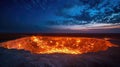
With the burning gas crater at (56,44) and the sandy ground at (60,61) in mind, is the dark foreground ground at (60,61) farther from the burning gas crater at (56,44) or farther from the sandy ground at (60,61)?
the burning gas crater at (56,44)

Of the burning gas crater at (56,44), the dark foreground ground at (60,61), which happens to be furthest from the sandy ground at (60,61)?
the burning gas crater at (56,44)

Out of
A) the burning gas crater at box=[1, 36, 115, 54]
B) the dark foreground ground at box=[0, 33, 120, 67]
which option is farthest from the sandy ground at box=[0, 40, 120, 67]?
the burning gas crater at box=[1, 36, 115, 54]

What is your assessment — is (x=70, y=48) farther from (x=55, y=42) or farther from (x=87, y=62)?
(x=87, y=62)

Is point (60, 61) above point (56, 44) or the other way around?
the other way around

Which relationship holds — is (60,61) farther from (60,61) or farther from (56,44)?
(56,44)

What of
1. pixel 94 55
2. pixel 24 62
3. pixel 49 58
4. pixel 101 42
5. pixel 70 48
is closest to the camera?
pixel 24 62

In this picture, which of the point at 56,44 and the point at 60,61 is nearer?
the point at 60,61

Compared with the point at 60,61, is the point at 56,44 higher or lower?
higher

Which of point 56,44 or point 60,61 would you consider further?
point 56,44

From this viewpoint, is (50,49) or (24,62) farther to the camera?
(50,49)

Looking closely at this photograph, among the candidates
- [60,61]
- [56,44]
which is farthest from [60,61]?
[56,44]

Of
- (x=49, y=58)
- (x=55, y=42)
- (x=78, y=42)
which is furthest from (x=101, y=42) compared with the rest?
(x=49, y=58)
